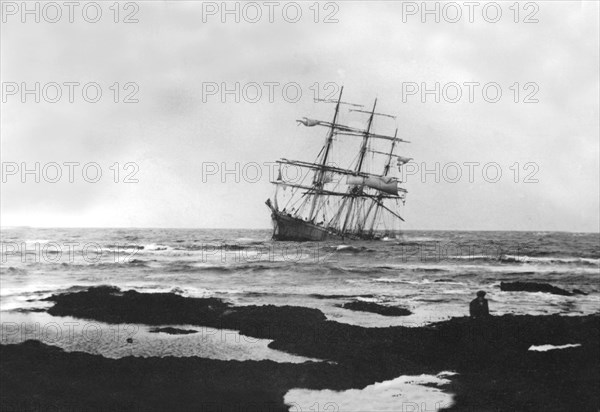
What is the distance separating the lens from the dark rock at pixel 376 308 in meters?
18.2

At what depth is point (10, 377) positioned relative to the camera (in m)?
10.4

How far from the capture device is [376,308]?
18.9 m

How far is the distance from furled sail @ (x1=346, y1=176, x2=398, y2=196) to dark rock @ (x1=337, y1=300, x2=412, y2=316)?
5298 centimetres

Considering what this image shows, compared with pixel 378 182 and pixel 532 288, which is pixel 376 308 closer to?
pixel 532 288

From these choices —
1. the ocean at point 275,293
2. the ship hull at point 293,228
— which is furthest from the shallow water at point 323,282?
the ship hull at point 293,228

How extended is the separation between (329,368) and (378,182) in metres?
64.1

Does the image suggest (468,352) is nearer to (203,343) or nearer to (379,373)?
(379,373)

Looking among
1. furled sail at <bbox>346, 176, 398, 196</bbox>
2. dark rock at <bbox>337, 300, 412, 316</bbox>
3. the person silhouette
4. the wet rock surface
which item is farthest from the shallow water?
furled sail at <bbox>346, 176, 398, 196</bbox>

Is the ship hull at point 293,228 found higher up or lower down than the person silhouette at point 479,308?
higher up

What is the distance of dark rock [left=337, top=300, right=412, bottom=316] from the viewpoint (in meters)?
18.2

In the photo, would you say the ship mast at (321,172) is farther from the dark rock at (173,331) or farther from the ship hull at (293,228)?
the dark rock at (173,331)

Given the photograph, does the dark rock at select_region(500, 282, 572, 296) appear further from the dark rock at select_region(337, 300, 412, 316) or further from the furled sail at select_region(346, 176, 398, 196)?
the furled sail at select_region(346, 176, 398, 196)

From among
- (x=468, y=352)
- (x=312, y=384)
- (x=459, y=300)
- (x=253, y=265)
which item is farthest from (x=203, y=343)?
(x=253, y=265)

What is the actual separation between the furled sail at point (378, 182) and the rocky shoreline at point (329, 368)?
2224 inches
